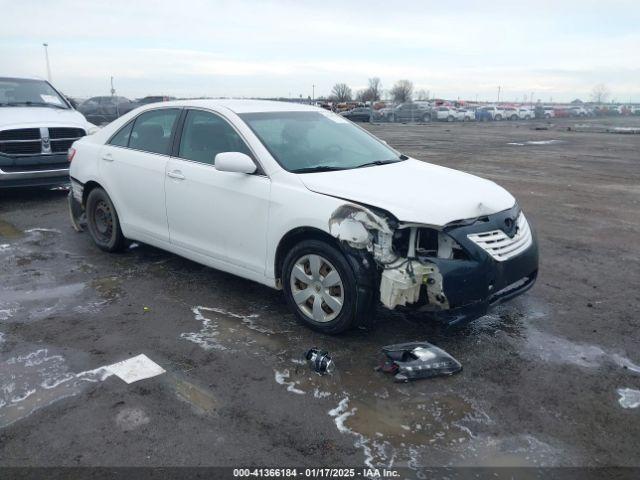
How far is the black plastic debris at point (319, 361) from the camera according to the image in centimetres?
366

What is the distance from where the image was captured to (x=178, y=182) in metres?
4.96

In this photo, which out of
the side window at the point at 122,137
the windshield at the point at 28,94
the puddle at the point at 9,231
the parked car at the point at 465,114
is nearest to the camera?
the side window at the point at 122,137

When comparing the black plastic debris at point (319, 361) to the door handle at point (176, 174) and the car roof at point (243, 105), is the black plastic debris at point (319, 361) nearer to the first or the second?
the door handle at point (176, 174)

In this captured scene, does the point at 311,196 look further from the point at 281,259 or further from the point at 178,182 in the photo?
the point at 178,182

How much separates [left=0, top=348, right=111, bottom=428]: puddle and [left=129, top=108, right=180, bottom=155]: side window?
223cm

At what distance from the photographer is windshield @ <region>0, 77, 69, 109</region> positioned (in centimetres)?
925

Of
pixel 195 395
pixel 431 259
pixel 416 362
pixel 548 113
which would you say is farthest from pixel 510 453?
pixel 548 113

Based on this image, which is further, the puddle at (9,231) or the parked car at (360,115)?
the parked car at (360,115)

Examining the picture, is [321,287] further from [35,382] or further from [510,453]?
[35,382]

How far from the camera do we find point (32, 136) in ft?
27.9

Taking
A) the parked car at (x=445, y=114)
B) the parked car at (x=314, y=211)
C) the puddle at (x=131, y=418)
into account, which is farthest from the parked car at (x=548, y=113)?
the puddle at (x=131, y=418)

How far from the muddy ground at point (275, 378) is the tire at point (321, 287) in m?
0.16

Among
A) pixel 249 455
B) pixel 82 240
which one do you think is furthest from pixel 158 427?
pixel 82 240

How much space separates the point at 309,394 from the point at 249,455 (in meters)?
0.66
